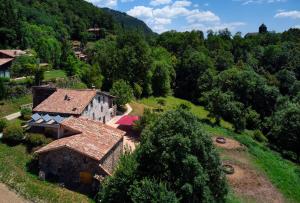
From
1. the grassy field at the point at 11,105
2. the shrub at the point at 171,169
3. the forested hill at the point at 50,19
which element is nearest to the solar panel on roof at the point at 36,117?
the grassy field at the point at 11,105

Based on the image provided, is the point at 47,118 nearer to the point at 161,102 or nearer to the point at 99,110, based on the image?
the point at 99,110

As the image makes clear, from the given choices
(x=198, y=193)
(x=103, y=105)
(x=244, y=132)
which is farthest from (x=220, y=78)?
(x=198, y=193)

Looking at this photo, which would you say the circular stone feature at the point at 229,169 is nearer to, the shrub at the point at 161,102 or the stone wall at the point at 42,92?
the stone wall at the point at 42,92

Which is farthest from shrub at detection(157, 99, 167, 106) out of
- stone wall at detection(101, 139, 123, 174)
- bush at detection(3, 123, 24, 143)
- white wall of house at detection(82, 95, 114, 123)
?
bush at detection(3, 123, 24, 143)

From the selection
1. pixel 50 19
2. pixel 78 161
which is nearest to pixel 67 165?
pixel 78 161

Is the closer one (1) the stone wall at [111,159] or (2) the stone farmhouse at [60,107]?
(1) the stone wall at [111,159]

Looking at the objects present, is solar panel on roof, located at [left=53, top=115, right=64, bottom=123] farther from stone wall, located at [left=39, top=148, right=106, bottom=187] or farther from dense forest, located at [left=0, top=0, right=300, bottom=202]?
dense forest, located at [left=0, top=0, right=300, bottom=202]
